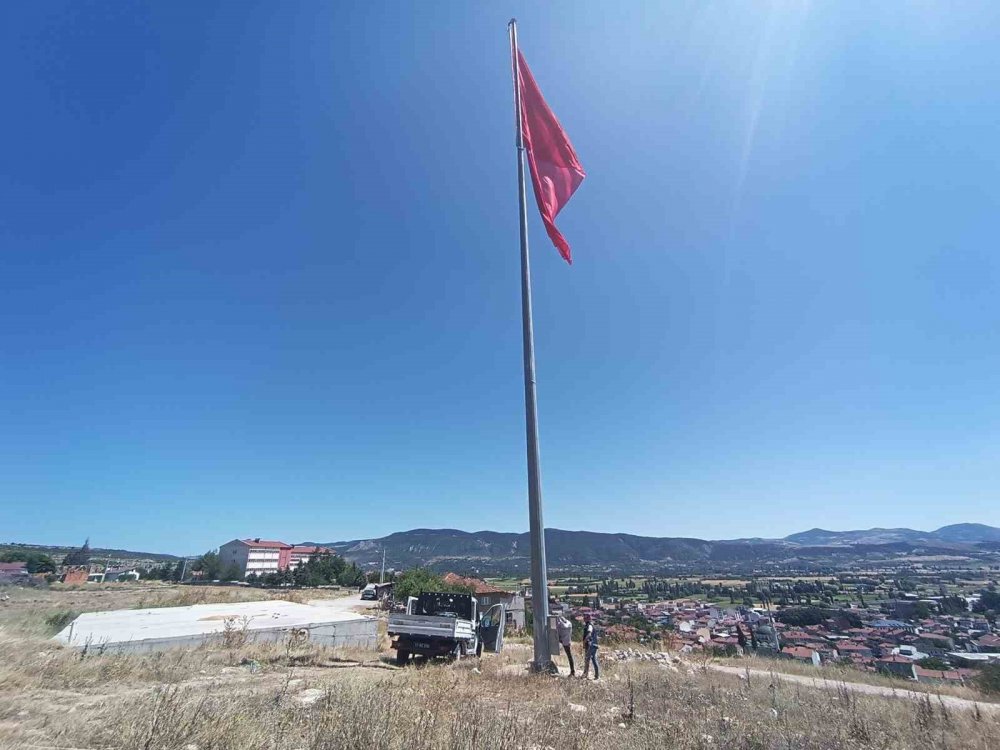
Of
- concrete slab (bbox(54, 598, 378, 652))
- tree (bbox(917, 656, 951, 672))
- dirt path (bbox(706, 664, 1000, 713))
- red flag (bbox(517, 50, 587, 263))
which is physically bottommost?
tree (bbox(917, 656, 951, 672))

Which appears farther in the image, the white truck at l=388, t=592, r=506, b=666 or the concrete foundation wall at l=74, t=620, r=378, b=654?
the white truck at l=388, t=592, r=506, b=666

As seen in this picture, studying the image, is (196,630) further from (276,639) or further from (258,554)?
(258,554)

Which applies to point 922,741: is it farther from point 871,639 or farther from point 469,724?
point 871,639

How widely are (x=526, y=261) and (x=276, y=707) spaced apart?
10.5 meters

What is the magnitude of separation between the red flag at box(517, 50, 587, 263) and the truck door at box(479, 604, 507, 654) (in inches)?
572

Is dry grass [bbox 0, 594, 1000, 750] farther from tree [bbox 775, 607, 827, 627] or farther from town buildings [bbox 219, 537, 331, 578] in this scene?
town buildings [bbox 219, 537, 331, 578]

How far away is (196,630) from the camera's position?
577 inches

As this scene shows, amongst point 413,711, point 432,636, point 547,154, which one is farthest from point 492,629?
point 547,154

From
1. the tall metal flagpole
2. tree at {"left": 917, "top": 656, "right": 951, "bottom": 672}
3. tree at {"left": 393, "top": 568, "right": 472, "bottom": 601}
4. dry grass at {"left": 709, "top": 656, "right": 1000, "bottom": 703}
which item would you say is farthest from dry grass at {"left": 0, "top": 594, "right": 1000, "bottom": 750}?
tree at {"left": 393, "top": 568, "right": 472, "bottom": 601}

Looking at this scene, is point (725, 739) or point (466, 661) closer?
point (725, 739)

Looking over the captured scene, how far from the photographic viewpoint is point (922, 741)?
20.7 feet

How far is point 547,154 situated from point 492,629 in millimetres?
16812

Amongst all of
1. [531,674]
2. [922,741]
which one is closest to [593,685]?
[531,674]

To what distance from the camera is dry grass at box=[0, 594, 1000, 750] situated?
4.64 metres
